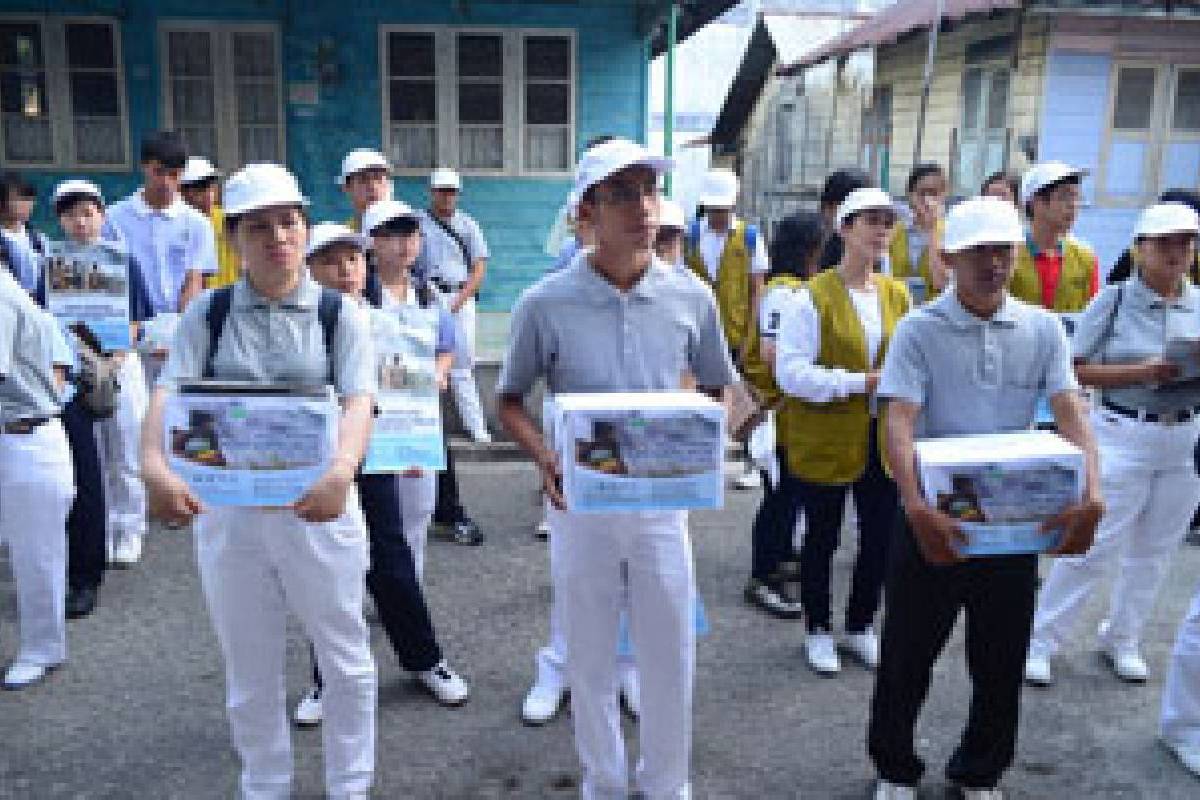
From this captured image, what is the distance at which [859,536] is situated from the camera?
407 centimetres

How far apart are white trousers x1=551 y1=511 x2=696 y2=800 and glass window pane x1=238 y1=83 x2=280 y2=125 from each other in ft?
30.8

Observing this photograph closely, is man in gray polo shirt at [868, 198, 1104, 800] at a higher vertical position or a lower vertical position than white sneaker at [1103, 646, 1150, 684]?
higher

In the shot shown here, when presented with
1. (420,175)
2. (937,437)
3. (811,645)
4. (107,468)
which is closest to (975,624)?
(937,437)

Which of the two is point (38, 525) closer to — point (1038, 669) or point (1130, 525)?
point (1038, 669)

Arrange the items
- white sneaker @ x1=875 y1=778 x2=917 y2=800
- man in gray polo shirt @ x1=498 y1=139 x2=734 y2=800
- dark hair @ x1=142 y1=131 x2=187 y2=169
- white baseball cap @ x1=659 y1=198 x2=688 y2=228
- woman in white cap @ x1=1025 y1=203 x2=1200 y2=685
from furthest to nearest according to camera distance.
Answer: dark hair @ x1=142 y1=131 x2=187 y2=169 < white baseball cap @ x1=659 y1=198 x2=688 y2=228 < woman in white cap @ x1=1025 y1=203 x2=1200 y2=685 < white sneaker @ x1=875 y1=778 x2=917 y2=800 < man in gray polo shirt @ x1=498 y1=139 x2=734 y2=800

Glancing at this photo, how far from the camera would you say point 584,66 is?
10781mm

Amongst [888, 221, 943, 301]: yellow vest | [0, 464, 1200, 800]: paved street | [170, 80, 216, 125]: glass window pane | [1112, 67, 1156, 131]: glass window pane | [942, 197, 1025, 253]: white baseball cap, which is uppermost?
[1112, 67, 1156, 131]: glass window pane

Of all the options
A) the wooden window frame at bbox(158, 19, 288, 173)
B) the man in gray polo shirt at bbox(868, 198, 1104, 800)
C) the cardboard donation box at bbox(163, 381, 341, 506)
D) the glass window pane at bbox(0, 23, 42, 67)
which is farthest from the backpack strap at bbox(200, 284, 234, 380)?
the glass window pane at bbox(0, 23, 42, 67)

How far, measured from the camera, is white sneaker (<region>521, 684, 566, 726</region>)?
3670 mm

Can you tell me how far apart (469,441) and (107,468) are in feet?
9.00

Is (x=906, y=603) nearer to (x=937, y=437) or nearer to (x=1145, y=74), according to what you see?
(x=937, y=437)

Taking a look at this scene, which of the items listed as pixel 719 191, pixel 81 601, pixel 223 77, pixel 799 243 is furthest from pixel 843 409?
pixel 223 77

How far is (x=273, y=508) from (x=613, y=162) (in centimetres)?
139

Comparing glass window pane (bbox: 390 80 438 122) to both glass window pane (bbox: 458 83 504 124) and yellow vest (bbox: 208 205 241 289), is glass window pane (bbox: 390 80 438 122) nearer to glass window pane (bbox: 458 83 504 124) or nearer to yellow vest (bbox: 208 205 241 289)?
glass window pane (bbox: 458 83 504 124)
